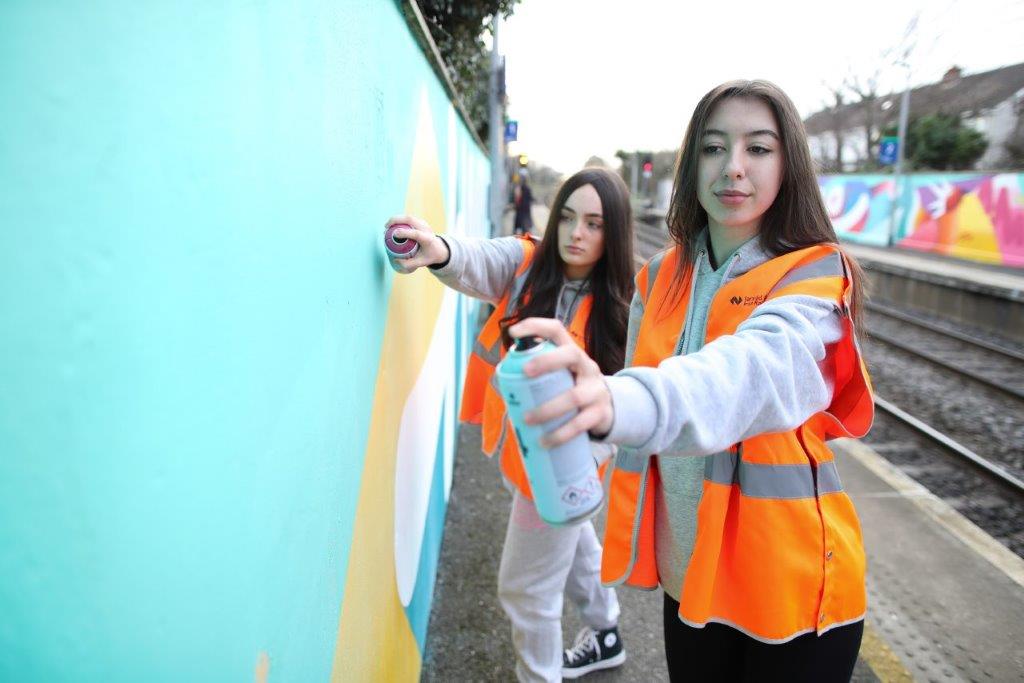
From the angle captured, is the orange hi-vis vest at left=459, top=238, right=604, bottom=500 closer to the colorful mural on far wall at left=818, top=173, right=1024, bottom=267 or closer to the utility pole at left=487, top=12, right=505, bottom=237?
the utility pole at left=487, top=12, right=505, bottom=237

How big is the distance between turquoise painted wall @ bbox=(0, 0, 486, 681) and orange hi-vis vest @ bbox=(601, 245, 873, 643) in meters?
0.90

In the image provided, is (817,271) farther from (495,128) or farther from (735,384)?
(495,128)

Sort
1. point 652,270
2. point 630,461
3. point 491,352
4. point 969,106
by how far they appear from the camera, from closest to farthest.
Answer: point 630,461
point 652,270
point 491,352
point 969,106

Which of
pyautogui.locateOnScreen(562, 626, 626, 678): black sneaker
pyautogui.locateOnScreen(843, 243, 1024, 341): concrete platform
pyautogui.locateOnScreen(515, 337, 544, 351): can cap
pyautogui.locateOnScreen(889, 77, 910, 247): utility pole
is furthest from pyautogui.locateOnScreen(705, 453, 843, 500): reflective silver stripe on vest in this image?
pyautogui.locateOnScreen(889, 77, 910, 247): utility pole

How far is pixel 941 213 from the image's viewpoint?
18.7m

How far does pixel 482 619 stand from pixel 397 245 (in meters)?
1.99

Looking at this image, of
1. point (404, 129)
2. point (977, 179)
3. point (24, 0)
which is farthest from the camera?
point (977, 179)

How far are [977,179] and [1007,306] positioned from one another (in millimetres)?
8436

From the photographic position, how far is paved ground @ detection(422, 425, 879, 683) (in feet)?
8.91

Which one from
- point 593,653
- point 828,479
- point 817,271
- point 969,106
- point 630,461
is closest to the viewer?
point 817,271

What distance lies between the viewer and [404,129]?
2143mm

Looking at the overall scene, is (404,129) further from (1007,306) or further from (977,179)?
(977,179)

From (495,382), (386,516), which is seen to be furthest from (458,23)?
(386,516)

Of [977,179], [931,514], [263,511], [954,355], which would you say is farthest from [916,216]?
[263,511]
